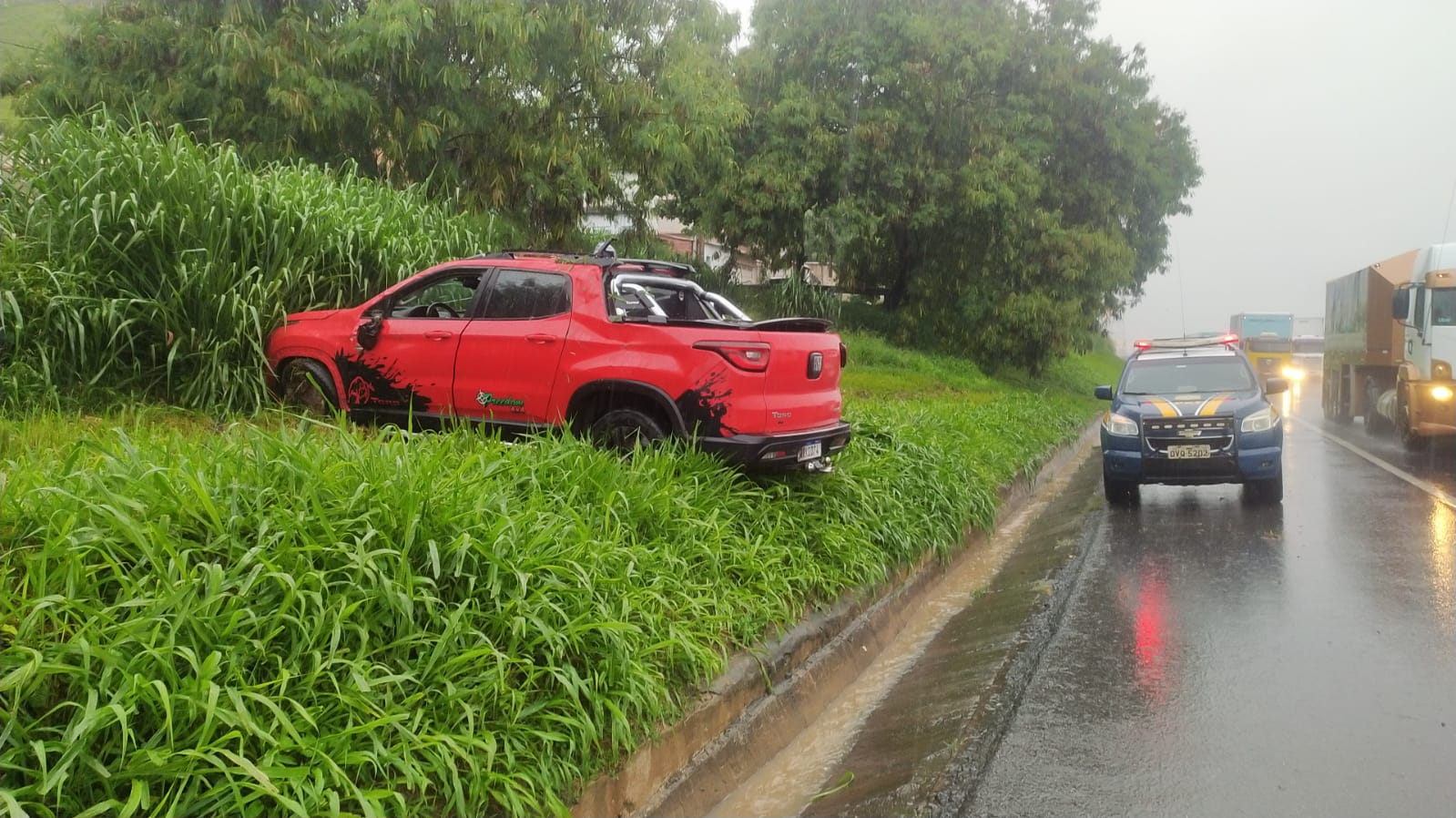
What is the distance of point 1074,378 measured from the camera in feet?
108

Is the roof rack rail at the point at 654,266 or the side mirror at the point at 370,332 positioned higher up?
the roof rack rail at the point at 654,266

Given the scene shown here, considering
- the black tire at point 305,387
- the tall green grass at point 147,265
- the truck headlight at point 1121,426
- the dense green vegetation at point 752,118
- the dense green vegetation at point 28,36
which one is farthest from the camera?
the dense green vegetation at point 28,36

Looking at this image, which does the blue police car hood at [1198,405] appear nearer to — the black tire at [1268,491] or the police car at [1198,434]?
the police car at [1198,434]

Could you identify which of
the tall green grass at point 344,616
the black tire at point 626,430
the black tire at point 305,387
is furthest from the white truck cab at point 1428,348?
the black tire at point 305,387

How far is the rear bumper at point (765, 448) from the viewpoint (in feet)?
21.0

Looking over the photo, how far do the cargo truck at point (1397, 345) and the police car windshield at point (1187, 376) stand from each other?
5392 millimetres

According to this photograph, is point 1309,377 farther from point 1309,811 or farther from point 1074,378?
point 1309,811

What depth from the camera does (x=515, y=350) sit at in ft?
23.1

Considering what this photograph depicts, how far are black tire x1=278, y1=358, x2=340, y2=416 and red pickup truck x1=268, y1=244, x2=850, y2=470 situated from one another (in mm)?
11

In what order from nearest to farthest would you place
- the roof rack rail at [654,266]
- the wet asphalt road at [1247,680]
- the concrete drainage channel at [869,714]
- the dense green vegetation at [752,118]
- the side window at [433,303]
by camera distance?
the wet asphalt road at [1247,680]
the concrete drainage channel at [869,714]
the roof rack rail at [654,266]
the side window at [433,303]
the dense green vegetation at [752,118]

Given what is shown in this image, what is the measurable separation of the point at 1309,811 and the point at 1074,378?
30526mm

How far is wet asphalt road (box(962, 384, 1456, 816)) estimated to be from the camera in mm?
4000

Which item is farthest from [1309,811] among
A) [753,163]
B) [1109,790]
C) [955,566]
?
[753,163]

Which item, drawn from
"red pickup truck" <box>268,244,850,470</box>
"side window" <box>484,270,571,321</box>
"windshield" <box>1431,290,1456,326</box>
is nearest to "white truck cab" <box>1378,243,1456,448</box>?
"windshield" <box>1431,290,1456,326</box>
